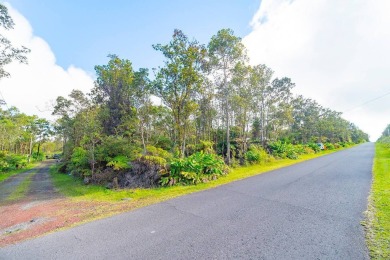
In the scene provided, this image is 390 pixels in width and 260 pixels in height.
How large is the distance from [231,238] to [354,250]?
6.57ft

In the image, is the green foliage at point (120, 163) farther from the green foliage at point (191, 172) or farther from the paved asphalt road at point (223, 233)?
the paved asphalt road at point (223, 233)

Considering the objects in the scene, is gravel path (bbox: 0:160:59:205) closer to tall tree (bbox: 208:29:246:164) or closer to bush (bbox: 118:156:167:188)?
bush (bbox: 118:156:167:188)

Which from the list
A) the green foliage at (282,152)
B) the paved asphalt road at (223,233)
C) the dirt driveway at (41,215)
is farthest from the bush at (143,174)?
the green foliage at (282,152)

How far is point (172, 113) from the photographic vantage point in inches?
551

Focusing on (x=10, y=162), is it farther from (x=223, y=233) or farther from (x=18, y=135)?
(x=223, y=233)

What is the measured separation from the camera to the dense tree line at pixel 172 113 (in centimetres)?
1140

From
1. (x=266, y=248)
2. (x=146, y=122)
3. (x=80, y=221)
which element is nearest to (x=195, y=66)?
(x=146, y=122)

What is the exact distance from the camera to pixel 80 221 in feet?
16.7

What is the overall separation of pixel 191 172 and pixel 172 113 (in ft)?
18.6

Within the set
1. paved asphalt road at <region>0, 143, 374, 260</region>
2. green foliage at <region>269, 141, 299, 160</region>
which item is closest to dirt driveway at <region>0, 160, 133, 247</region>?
paved asphalt road at <region>0, 143, 374, 260</region>

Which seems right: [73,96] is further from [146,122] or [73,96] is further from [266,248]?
[266,248]

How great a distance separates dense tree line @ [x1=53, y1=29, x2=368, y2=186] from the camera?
11.4 meters

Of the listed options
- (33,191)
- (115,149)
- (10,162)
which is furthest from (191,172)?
(10,162)

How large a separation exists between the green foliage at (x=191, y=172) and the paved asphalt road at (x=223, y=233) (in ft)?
10.1
